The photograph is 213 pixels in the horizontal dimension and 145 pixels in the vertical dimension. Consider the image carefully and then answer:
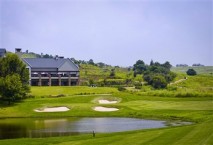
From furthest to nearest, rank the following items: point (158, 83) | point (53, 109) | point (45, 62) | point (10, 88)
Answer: point (158, 83) → point (45, 62) → point (10, 88) → point (53, 109)

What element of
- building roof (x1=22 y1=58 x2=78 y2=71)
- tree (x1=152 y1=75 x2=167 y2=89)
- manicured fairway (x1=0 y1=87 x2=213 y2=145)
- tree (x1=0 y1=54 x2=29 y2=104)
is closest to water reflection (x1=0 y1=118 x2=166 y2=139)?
manicured fairway (x1=0 y1=87 x2=213 y2=145)

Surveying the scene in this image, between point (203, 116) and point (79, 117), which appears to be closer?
point (203, 116)

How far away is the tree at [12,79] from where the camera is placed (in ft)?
239

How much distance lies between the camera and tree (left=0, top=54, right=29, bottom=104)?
7294cm

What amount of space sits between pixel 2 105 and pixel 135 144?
49719 mm

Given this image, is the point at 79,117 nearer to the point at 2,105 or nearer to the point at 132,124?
the point at 132,124

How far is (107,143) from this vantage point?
3031 cm

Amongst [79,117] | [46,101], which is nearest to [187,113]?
[79,117]

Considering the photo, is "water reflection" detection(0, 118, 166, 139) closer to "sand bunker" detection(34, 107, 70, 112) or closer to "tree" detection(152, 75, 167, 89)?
"sand bunker" detection(34, 107, 70, 112)

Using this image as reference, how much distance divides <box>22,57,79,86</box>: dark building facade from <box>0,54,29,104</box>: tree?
98.3ft

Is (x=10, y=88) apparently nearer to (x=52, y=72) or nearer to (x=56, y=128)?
(x=56, y=128)

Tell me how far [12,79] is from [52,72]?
42255 mm

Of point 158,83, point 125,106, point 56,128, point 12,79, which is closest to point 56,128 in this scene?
Result: point 56,128

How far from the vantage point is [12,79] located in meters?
74.1
